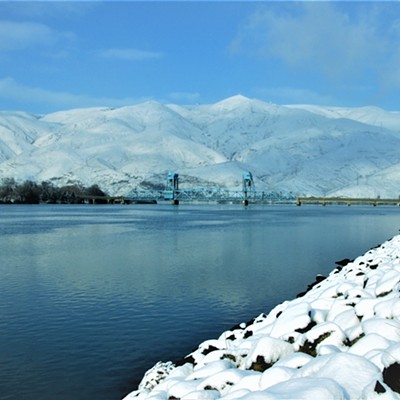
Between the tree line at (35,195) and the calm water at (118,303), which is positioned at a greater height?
the tree line at (35,195)

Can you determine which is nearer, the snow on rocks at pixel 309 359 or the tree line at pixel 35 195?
the snow on rocks at pixel 309 359

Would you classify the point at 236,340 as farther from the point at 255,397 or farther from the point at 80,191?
the point at 80,191

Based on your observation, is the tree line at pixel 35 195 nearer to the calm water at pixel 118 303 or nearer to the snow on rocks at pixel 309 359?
the calm water at pixel 118 303

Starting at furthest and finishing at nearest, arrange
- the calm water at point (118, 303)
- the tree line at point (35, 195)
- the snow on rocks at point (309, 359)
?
the tree line at point (35, 195) → the calm water at point (118, 303) → the snow on rocks at point (309, 359)

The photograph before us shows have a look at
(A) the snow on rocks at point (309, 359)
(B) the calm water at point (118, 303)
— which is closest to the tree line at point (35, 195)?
(B) the calm water at point (118, 303)

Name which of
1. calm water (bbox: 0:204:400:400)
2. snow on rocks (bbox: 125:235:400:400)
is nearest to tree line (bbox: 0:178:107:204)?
calm water (bbox: 0:204:400:400)

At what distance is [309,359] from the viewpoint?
18.1 ft

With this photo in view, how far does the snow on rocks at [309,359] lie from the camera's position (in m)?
4.42

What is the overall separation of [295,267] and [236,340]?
1366 centimetres

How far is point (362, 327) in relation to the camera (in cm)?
611

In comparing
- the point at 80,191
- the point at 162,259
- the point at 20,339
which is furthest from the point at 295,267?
the point at 80,191

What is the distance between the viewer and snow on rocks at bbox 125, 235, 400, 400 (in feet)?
14.5

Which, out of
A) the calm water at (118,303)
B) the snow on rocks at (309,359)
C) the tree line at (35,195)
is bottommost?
the calm water at (118,303)

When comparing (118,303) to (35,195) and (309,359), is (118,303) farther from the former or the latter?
(35,195)
